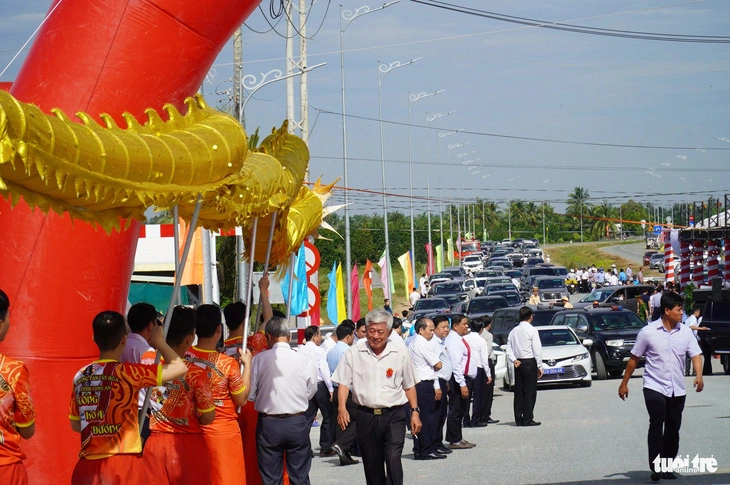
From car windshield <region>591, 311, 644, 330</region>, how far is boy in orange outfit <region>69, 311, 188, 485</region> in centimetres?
1967

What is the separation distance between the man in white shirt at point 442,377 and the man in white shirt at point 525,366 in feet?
6.58

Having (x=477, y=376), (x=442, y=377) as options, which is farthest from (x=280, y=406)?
(x=477, y=376)

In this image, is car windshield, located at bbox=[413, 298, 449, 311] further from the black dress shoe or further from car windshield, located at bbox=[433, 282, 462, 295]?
the black dress shoe

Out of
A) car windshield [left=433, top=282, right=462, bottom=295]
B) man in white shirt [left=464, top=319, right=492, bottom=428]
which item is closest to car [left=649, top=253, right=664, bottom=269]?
car windshield [left=433, top=282, right=462, bottom=295]

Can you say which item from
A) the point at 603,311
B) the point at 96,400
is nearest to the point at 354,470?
the point at 96,400

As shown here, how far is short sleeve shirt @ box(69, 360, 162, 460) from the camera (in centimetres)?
628

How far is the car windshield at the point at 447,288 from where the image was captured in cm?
4734

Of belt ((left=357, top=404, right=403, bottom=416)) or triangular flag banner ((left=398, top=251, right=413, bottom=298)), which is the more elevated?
triangular flag banner ((left=398, top=251, right=413, bottom=298))

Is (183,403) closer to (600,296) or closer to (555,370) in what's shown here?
(555,370)

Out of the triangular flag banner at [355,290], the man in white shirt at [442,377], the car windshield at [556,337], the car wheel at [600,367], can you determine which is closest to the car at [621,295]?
the triangular flag banner at [355,290]

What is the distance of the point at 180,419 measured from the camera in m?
7.45

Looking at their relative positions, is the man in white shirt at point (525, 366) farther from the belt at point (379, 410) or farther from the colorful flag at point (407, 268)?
the colorful flag at point (407, 268)

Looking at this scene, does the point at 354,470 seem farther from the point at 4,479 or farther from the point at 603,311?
the point at 603,311

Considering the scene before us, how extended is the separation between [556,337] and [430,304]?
16107 mm
